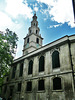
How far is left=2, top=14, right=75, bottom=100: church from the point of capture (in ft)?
34.7

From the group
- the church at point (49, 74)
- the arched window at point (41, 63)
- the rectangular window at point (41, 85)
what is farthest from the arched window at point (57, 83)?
the arched window at point (41, 63)

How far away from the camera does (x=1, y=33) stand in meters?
15.6

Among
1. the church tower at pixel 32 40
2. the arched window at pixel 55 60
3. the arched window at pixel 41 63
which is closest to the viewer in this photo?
the arched window at pixel 55 60

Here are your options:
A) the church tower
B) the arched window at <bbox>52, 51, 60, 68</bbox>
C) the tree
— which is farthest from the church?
the church tower

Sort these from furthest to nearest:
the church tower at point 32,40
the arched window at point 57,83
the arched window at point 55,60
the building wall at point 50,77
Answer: the church tower at point 32,40
the arched window at point 55,60
the arched window at point 57,83
the building wall at point 50,77

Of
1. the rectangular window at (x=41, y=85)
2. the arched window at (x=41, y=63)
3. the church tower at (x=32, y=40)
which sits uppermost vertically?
the church tower at (x=32, y=40)

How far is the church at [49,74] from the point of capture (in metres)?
10.6

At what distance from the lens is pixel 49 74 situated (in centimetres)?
1259

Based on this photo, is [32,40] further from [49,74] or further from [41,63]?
[49,74]

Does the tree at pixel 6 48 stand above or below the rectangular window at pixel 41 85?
above

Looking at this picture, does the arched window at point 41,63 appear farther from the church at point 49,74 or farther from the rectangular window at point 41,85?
the rectangular window at point 41,85

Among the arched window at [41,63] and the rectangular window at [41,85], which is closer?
the rectangular window at [41,85]

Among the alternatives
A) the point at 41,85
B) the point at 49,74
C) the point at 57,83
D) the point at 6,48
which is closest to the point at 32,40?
the point at 6,48

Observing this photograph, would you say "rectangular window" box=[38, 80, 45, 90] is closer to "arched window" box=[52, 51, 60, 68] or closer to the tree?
"arched window" box=[52, 51, 60, 68]
